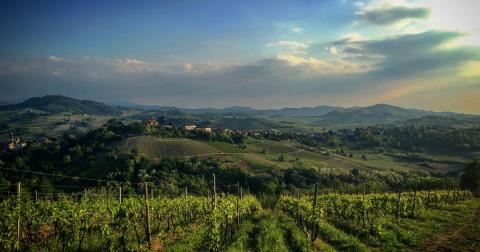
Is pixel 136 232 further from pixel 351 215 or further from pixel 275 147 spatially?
pixel 275 147

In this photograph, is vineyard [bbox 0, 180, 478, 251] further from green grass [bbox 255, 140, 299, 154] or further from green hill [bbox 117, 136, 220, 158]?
green grass [bbox 255, 140, 299, 154]

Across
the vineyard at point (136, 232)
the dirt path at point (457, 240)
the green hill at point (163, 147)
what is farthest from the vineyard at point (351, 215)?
the green hill at point (163, 147)

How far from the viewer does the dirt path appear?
61.2 feet

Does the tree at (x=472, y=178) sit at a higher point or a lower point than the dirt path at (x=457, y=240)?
lower

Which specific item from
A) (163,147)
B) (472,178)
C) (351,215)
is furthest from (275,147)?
(351,215)

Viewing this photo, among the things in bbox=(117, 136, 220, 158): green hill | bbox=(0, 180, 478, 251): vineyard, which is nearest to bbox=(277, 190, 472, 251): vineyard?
bbox=(0, 180, 478, 251): vineyard

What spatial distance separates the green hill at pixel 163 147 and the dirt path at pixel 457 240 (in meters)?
96.3

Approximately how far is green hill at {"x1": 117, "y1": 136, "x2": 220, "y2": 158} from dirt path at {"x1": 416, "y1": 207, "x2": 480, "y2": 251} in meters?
96.3

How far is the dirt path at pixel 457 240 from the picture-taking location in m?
18.6

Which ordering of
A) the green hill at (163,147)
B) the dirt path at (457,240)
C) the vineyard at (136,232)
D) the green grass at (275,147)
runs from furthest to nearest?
1. the green grass at (275,147)
2. the green hill at (163,147)
3. the dirt path at (457,240)
4. the vineyard at (136,232)

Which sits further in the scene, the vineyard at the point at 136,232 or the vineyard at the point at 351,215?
the vineyard at the point at 351,215

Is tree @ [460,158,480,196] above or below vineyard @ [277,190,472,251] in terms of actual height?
below

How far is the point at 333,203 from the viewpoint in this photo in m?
33.4

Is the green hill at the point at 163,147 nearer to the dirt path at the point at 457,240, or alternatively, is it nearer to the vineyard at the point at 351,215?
the vineyard at the point at 351,215
